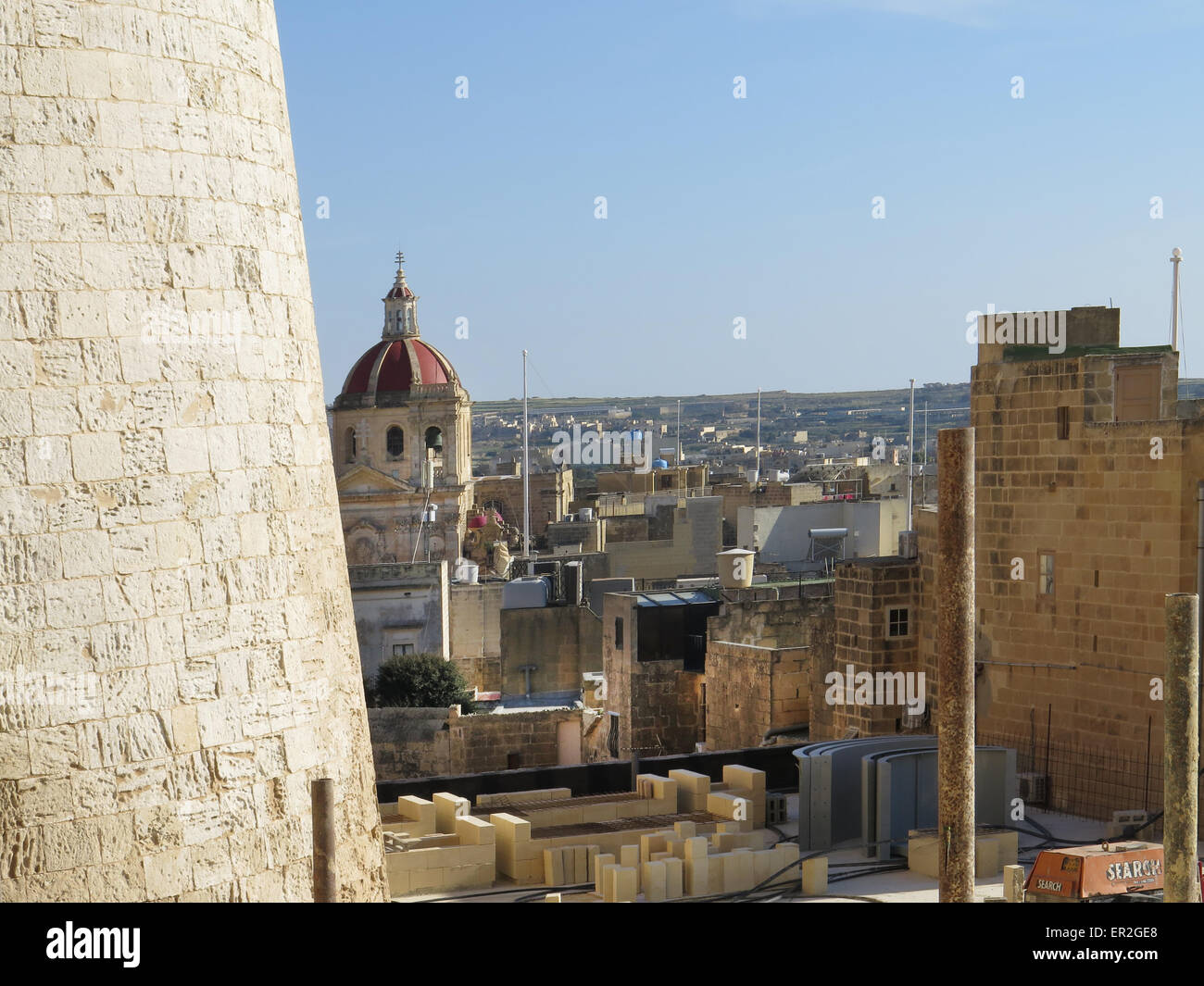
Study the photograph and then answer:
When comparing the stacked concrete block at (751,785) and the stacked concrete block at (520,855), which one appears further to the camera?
the stacked concrete block at (751,785)

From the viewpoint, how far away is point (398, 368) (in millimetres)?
68812

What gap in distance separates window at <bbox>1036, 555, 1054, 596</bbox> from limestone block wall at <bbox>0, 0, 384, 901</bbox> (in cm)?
1022

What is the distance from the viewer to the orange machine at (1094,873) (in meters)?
10.8

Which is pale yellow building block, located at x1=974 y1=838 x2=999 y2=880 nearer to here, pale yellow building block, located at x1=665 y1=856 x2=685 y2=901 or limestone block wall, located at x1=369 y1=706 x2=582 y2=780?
pale yellow building block, located at x1=665 y1=856 x2=685 y2=901

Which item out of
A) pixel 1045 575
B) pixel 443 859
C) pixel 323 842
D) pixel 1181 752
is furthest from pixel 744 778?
pixel 323 842

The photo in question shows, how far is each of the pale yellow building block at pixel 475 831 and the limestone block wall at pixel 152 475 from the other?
5.48m

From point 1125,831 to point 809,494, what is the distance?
4018 cm

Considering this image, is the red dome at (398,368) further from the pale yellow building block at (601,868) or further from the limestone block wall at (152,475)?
the limestone block wall at (152,475)

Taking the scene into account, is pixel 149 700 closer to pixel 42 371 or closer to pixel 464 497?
pixel 42 371

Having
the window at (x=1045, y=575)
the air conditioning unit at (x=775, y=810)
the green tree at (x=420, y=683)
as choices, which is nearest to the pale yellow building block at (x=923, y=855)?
the air conditioning unit at (x=775, y=810)

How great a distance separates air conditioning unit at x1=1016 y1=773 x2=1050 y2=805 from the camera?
1577 centimetres

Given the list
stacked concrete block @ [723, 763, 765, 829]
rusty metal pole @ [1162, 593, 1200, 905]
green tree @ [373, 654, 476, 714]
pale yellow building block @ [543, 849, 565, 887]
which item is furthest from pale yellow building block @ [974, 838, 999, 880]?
green tree @ [373, 654, 476, 714]

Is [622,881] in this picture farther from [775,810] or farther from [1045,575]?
[1045,575]
